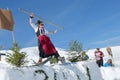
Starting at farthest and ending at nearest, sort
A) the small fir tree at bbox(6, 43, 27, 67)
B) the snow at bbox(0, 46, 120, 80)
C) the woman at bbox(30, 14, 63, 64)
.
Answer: the small fir tree at bbox(6, 43, 27, 67)
the woman at bbox(30, 14, 63, 64)
the snow at bbox(0, 46, 120, 80)

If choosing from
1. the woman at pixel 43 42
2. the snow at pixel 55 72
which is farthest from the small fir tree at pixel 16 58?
the woman at pixel 43 42

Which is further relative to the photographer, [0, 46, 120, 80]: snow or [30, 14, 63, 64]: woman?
[30, 14, 63, 64]: woman

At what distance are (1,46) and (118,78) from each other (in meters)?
6.12

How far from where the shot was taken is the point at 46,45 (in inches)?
452

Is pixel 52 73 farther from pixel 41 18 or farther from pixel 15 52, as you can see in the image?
pixel 15 52

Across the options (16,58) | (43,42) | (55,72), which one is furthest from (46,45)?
(16,58)

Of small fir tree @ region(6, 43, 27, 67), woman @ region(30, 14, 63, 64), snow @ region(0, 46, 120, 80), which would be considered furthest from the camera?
small fir tree @ region(6, 43, 27, 67)

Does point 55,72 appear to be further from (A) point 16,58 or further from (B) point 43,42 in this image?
(A) point 16,58

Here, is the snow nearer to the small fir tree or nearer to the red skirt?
the red skirt

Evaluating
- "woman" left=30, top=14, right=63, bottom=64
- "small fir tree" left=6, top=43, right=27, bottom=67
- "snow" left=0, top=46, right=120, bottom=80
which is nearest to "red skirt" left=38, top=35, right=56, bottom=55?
"woman" left=30, top=14, right=63, bottom=64

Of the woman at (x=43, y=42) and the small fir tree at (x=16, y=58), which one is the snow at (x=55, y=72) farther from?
the small fir tree at (x=16, y=58)

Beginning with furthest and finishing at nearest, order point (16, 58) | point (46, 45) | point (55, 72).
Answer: point (16, 58) → point (46, 45) → point (55, 72)

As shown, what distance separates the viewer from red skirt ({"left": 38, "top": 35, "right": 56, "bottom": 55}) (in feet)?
37.6

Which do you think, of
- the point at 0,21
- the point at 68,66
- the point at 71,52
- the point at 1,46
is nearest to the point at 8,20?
the point at 0,21
